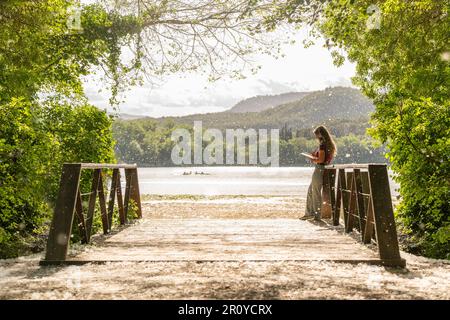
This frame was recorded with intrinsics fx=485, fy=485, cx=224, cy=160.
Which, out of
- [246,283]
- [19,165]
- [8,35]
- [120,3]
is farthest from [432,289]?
[120,3]

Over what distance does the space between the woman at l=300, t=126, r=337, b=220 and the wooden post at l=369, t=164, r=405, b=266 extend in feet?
11.8

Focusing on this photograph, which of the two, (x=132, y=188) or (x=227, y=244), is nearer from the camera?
(x=227, y=244)

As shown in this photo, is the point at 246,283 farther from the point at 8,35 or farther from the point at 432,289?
the point at 8,35

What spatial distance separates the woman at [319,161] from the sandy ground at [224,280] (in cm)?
386

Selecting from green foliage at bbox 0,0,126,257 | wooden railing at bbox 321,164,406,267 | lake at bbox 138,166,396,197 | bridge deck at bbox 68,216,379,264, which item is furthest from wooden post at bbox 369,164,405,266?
lake at bbox 138,166,396,197

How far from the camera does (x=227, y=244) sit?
19.5 ft

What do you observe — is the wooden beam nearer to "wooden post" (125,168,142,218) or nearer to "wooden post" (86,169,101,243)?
"wooden post" (86,169,101,243)

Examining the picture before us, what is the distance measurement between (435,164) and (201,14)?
10939 millimetres

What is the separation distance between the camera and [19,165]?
251 inches

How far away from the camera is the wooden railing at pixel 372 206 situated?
4824mm

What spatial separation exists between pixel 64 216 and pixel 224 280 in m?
1.91

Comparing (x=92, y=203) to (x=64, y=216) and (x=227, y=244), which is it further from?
(x=227, y=244)

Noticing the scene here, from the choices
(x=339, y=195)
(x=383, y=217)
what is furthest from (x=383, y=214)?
(x=339, y=195)

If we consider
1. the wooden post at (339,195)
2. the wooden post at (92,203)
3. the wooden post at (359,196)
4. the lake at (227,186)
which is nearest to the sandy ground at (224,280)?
the wooden post at (92,203)
